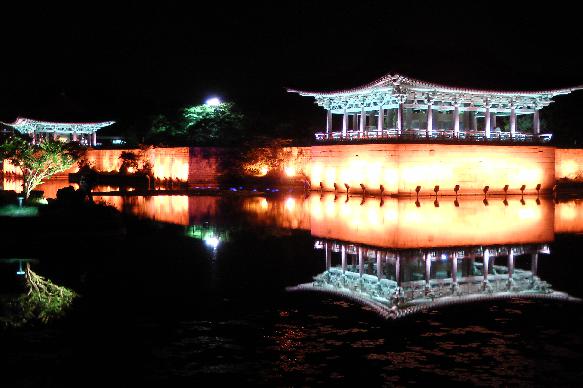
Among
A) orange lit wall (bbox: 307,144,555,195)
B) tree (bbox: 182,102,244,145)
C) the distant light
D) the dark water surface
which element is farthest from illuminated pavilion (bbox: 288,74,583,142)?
the dark water surface

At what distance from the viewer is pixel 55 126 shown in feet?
217

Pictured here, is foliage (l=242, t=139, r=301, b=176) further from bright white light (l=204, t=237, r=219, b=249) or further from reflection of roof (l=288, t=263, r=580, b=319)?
reflection of roof (l=288, t=263, r=580, b=319)

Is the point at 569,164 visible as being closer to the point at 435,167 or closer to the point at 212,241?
the point at 435,167

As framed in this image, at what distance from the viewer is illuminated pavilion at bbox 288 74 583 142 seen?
3925cm

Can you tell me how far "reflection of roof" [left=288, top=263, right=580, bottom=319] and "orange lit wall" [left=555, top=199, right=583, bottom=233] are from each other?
9.13 m

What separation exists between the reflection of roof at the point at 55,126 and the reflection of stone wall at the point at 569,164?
1538 inches

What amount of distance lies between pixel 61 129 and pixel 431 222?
51.0m

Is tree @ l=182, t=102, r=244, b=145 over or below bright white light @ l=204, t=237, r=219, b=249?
over

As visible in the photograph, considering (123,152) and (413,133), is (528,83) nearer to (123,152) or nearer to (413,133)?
(413,133)

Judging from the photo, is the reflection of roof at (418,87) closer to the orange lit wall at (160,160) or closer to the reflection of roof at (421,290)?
the orange lit wall at (160,160)

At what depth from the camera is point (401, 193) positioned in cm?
3806

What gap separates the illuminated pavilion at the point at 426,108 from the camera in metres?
39.2

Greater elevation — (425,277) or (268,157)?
(268,157)

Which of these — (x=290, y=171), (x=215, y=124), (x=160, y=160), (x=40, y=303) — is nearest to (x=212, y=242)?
(x=40, y=303)
